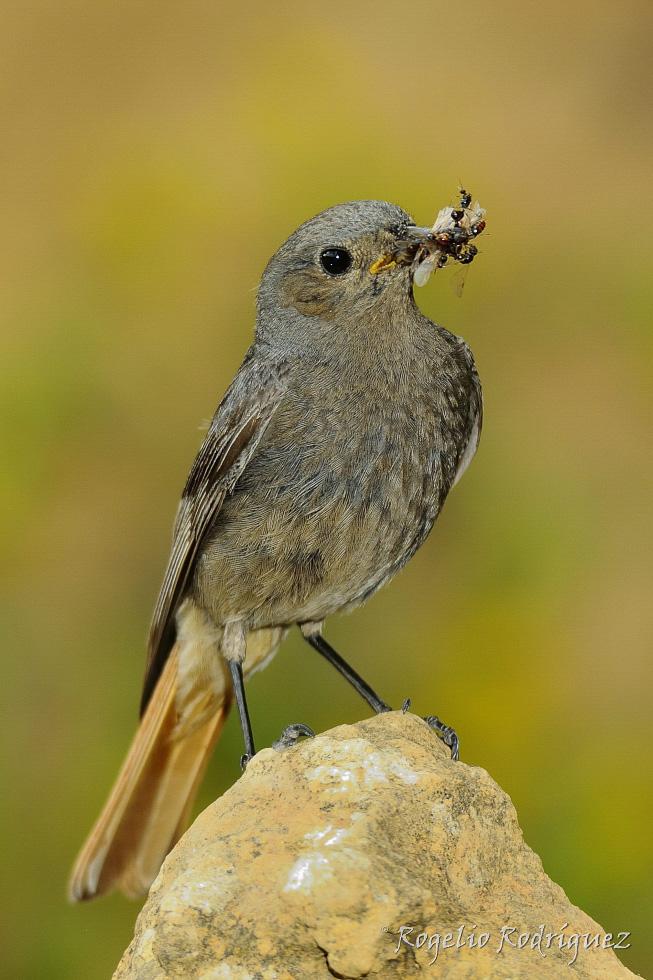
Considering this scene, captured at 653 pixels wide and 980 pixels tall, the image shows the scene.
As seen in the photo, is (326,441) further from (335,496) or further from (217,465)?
(217,465)

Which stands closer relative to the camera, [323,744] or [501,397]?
[323,744]

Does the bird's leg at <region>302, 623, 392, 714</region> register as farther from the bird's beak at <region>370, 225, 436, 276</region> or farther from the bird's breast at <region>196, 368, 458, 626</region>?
the bird's beak at <region>370, 225, 436, 276</region>

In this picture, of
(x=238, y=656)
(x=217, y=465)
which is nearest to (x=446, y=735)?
(x=238, y=656)

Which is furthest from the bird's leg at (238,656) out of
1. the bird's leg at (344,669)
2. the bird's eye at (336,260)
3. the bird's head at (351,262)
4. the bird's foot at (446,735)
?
the bird's eye at (336,260)

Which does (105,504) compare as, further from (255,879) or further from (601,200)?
(255,879)

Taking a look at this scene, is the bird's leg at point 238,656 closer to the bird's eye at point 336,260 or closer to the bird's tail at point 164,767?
the bird's tail at point 164,767

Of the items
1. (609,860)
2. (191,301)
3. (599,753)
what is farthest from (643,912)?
(191,301)

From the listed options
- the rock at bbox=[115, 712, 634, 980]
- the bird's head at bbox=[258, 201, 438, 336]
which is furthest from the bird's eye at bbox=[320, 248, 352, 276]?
the rock at bbox=[115, 712, 634, 980]
